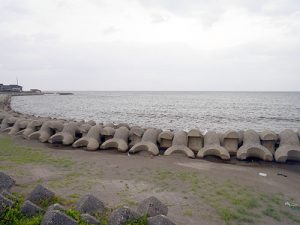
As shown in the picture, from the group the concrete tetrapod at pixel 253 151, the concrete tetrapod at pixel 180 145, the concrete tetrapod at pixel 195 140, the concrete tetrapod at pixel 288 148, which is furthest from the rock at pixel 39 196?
the concrete tetrapod at pixel 288 148

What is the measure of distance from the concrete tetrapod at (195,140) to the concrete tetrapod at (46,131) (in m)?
6.21

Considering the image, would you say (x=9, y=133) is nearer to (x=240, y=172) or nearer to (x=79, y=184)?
(x=79, y=184)

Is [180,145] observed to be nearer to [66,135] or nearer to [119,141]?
Result: [119,141]

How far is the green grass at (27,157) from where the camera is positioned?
972 cm

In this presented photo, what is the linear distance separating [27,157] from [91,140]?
2.75 metres

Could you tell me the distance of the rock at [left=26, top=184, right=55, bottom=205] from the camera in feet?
18.2

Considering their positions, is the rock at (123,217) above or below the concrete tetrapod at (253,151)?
above

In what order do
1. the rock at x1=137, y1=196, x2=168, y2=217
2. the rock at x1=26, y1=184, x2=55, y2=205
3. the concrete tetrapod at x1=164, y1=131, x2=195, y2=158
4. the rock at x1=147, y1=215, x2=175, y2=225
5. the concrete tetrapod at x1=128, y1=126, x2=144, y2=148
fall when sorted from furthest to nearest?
the concrete tetrapod at x1=128, y1=126, x2=144, y2=148, the concrete tetrapod at x1=164, y1=131, x2=195, y2=158, the rock at x1=26, y1=184, x2=55, y2=205, the rock at x1=137, y1=196, x2=168, y2=217, the rock at x1=147, y1=215, x2=175, y2=225

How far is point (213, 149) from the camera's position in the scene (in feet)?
36.0

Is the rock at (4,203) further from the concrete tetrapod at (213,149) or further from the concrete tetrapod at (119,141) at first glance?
the concrete tetrapod at (213,149)

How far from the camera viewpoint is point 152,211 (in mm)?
4812

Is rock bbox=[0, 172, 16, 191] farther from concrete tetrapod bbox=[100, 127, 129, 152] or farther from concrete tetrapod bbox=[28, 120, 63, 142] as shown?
concrete tetrapod bbox=[28, 120, 63, 142]

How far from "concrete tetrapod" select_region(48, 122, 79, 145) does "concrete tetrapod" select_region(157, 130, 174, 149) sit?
12.8ft

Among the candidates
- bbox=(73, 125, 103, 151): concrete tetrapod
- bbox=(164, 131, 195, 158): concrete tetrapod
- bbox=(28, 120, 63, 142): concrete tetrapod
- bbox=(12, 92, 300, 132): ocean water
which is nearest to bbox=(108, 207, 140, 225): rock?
bbox=(164, 131, 195, 158): concrete tetrapod
